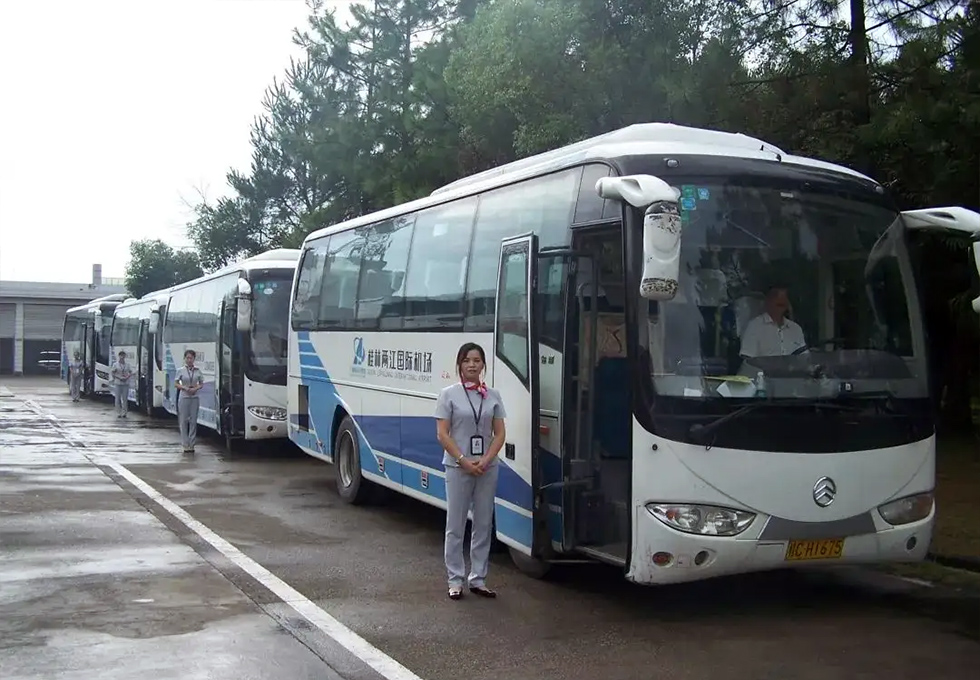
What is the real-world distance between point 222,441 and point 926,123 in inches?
609

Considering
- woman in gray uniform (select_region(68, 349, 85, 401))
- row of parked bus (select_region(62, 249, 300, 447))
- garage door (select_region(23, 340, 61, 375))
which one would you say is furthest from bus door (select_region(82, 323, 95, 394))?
garage door (select_region(23, 340, 61, 375))

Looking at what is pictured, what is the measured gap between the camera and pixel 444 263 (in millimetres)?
10516

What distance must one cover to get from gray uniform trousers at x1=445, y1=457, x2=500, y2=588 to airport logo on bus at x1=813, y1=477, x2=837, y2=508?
2252 mm

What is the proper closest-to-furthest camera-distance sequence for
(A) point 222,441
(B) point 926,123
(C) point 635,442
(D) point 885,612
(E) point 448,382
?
(C) point 635,442, (D) point 885,612, (E) point 448,382, (B) point 926,123, (A) point 222,441

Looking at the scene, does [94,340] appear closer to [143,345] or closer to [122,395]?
[143,345]

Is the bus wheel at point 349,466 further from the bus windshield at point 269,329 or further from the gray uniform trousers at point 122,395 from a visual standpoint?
the gray uniform trousers at point 122,395

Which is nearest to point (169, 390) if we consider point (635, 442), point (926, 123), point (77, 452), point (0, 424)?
point (0, 424)

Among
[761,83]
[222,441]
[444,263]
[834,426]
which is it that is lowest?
[222,441]

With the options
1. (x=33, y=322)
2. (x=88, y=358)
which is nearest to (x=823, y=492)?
(x=88, y=358)

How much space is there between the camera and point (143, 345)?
31500 millimetres

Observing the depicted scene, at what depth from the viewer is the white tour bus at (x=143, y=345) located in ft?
93.0

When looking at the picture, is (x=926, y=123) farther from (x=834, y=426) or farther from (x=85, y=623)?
(x=85, y=623)

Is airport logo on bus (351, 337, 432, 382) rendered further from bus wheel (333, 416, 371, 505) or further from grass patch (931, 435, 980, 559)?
grass patch (931, 435, 980, 559)

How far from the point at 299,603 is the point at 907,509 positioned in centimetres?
425
